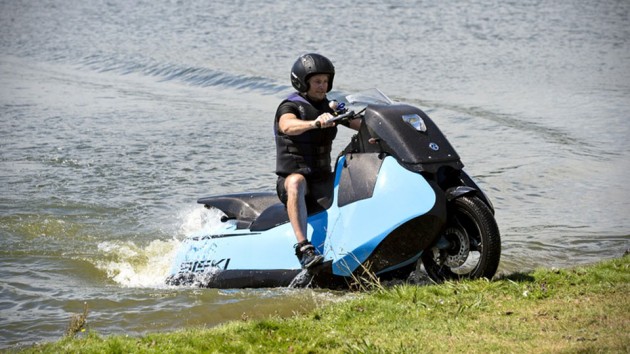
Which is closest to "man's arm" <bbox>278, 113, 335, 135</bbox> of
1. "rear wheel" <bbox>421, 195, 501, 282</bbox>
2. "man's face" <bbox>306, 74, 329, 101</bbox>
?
"man's face" <bbox>306, 74, 329, 101</bbox>

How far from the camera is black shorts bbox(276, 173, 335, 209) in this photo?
7.65m

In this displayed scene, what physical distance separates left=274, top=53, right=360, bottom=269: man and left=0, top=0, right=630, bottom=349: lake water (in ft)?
2.01

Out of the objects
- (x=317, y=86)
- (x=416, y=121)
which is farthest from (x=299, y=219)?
(x=416, y=121)

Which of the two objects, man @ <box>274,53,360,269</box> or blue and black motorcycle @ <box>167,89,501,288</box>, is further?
man @ <box>274,53,360,269</box>

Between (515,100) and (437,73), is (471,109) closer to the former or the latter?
(515,100)

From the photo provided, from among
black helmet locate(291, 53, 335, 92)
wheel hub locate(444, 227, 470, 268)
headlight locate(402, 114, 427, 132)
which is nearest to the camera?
wheel hub locate(444, 227, 470, 268)

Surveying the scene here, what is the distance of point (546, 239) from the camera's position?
9719mm

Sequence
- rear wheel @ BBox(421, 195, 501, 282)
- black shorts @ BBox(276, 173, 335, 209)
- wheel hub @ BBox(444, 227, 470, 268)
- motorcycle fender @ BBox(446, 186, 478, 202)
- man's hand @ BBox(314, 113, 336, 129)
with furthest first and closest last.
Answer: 1. black shorts @ BBox(276, 173, 335, 209)
2. man's hand @ BBox(314, 113, 336, 129)
3. wheel hub @ BBox(444, 227, 470, 268)
4. motorcycle fender @ BBox(446, 186, 478, 202)
5. rear wheel @ BBox(421, 195, 501, 282)

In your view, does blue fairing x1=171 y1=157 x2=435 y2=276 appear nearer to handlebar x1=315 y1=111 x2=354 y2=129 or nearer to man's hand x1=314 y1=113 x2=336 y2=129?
handlebar x1=315 y1=111 x2=354 y2=129

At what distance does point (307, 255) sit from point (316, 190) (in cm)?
59

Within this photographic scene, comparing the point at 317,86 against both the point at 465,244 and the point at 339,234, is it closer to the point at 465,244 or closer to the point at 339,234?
the point at 339,234

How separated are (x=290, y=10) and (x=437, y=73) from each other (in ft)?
29.4

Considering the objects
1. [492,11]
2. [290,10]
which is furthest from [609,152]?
[290,10]

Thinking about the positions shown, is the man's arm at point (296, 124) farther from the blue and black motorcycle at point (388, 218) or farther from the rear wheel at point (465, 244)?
the rear wheel at point (465, 244)
